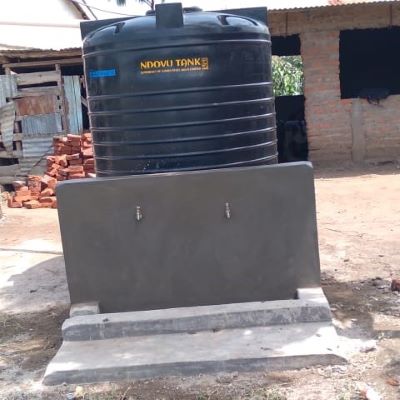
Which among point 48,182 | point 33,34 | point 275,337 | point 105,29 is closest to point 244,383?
point 275,337

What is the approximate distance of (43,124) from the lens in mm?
10828

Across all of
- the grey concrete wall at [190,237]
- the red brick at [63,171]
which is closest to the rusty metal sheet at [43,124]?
the red brick at [63,171]

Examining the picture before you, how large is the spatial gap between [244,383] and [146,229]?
1.25 m

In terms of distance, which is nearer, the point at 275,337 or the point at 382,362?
the point at 382,362

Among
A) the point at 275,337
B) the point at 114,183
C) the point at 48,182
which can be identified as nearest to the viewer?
the point at 275,337

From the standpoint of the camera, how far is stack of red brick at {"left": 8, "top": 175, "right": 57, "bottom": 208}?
9547mm

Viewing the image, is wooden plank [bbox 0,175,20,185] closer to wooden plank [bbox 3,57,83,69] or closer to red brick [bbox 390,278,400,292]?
wooden plank [bbox 3,57,83,69]

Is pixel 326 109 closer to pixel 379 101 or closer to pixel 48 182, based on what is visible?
pixel 379 101

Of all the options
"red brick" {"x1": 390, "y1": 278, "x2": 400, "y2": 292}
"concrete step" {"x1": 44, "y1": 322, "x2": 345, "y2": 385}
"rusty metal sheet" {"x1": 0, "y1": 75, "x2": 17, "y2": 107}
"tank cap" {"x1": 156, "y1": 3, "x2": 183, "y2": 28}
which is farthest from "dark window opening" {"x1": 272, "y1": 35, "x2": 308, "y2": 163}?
"concrete step" {"x1": 44, "y1": 322, "x2": 345, "y2": 385}

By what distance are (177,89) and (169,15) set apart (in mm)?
472

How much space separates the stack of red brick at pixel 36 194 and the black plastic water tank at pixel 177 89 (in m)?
5.46

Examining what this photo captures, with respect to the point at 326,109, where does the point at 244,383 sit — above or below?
below

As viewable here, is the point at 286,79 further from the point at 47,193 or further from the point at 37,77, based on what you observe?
the point at 47,193

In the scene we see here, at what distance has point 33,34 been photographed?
13859 mm
